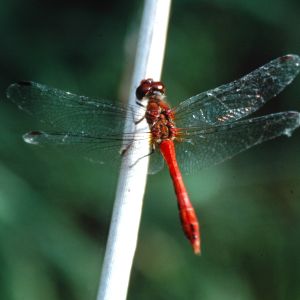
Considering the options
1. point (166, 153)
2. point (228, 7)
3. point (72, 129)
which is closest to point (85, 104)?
point (72, 129)

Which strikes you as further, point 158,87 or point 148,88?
point 158,87

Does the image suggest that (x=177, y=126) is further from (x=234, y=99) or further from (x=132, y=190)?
(x=132, y=190)

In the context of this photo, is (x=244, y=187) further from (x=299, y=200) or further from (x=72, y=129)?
(x=72, y=129)

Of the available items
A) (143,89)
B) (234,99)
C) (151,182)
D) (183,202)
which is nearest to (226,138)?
(234,99)

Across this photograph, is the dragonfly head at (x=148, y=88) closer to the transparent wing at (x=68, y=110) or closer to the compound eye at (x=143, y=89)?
the compound eye at (x=143, y=89)

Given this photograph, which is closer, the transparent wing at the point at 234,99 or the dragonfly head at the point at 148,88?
the dragonfly head at the point at 148,88

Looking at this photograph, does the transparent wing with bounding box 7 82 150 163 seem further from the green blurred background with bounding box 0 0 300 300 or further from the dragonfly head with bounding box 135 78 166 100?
the green blurred background with bounding box 0 0 300 300

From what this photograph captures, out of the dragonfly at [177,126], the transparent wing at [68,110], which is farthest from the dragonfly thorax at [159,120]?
the transparent wing at [68,110]
